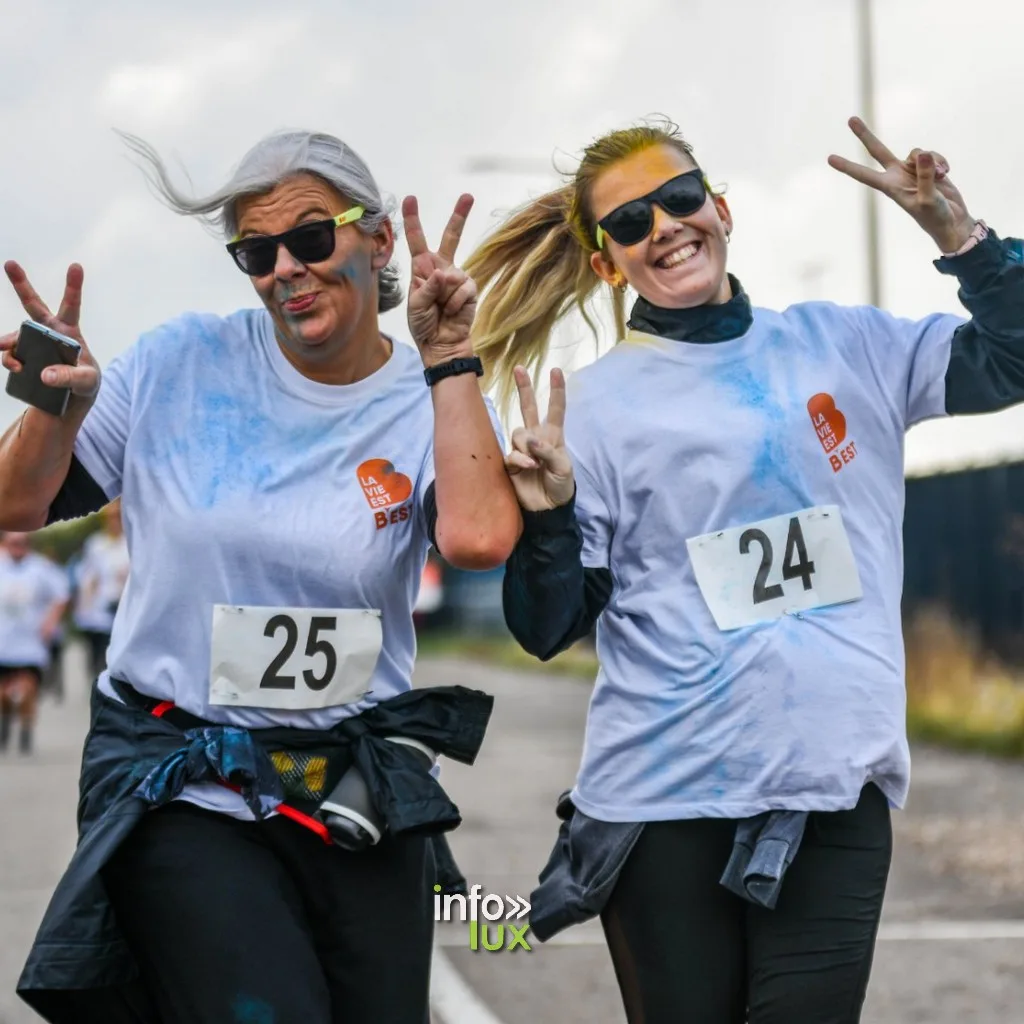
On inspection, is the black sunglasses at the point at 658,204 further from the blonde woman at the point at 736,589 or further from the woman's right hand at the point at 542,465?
the woman's right hand at the point at 542,465

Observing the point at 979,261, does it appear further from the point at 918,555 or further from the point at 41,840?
the point at 918,555

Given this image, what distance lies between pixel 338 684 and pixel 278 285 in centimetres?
76

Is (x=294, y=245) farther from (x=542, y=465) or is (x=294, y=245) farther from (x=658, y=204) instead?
(x=658, y=204)

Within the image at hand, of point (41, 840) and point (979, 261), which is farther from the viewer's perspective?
point (41, 840)

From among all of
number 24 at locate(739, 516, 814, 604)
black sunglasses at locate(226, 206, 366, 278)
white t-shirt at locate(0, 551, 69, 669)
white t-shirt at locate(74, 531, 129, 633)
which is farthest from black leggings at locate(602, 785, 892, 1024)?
white t-shirt at locate(74, 531, 129, 633)

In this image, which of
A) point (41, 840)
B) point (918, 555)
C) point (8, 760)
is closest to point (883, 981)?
point (41, 840)

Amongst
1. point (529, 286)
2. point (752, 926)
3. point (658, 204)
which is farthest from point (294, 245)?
point (752, 926)

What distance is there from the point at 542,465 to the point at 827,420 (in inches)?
23.0

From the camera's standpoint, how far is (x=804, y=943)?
3.67 metres

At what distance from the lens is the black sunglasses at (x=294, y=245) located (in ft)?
12.6

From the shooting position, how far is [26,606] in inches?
600

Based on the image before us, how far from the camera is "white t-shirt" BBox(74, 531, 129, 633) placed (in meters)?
Answer: 15.9

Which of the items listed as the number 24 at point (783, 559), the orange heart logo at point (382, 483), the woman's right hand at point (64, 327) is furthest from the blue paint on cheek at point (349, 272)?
the number 24 at point (783, 559)

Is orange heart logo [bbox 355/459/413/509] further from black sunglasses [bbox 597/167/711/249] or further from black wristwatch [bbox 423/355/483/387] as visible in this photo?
black sunglasses [bbox 597/167/711/249]
